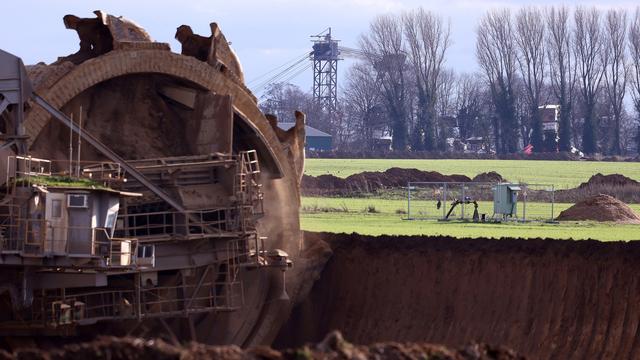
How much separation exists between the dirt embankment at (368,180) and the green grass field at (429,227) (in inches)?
398

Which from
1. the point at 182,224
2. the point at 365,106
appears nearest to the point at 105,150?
the point at 182,224

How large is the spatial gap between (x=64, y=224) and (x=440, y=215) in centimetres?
3027

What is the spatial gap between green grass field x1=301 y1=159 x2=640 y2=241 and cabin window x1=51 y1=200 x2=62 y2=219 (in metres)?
16.0

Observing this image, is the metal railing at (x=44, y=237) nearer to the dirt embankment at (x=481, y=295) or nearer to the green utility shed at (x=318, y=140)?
the dirt embankment at (x=481, y=295)

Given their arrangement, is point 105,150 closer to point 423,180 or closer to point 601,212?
point 601,212

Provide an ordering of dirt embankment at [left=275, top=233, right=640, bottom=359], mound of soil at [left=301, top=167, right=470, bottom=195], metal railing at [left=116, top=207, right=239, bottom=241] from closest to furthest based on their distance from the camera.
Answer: metal railing at [left=116, top=207, right=239, bottom=241]
dirt embankment at [left=275, top=233, right=640, bottom=359]
mound of soil at [left=301, top=167, right=470, bottom=195]

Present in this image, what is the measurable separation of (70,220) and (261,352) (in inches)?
361

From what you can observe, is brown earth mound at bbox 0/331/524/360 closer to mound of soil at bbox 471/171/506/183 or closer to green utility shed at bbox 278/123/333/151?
mound of soil at bbox 471/171/506/183

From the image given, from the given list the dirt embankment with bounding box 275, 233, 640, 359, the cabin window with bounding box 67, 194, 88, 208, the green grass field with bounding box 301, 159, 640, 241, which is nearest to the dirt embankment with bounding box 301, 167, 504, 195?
the green grass field with bounding box 301, 159, 640, 241

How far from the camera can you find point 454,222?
48.2 m

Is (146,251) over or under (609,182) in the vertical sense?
under

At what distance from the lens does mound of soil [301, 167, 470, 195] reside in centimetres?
6694

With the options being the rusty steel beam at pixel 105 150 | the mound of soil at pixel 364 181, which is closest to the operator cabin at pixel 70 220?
the rusty steel beam at pixel 105 150

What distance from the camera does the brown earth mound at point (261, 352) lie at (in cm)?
1531
